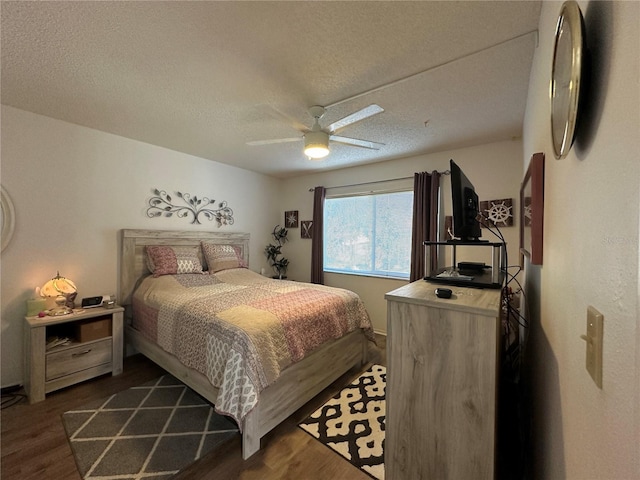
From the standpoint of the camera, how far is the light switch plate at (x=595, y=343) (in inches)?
19.9

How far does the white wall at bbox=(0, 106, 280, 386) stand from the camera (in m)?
2.28

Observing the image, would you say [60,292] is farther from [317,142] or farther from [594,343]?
[594,343]

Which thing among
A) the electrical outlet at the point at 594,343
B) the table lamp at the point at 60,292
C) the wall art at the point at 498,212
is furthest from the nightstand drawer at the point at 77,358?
the wall art at the point at 498,212

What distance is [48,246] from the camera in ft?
8.02

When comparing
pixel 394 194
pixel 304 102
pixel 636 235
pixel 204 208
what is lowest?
pixel 636 235

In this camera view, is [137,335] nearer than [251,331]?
No

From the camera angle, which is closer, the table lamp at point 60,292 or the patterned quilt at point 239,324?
the patterned quilt at point 239,324

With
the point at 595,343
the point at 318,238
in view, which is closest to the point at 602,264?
the point at 595,343

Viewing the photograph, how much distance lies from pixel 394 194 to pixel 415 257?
952mm

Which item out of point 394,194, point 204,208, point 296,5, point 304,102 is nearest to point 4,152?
point 204,208

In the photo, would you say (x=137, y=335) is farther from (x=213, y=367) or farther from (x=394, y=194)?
(x=394, y=194)

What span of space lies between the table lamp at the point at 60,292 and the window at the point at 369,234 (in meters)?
3.07

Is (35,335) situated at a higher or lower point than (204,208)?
lower

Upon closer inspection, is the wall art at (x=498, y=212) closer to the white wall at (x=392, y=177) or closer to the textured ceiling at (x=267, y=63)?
the white wall at (x=392, y=177)
